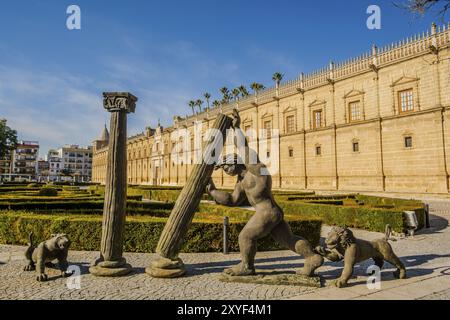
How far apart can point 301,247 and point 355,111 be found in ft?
81.0

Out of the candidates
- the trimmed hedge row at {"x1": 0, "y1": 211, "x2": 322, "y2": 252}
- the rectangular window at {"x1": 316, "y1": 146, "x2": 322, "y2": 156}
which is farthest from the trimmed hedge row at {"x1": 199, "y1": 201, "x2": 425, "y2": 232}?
the rectangular window at {"x1": 316, "y1": 146, "x2": 322, "y2": 156}

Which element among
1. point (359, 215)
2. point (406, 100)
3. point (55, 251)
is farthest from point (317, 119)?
point (55, 251)

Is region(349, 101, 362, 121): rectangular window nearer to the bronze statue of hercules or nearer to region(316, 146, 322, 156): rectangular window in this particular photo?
region(316, 146, 322, 156): rectangular window

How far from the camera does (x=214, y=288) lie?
15.5 ft

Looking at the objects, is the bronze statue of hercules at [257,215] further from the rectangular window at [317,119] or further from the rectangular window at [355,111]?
the rectangular window at [317,119]

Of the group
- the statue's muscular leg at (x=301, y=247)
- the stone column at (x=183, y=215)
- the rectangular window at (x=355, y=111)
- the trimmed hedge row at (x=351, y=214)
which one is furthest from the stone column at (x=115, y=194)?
the rectangular window at (x=355, y=111)

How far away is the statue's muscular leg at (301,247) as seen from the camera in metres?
4.96

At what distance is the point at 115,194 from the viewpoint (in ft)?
18.5

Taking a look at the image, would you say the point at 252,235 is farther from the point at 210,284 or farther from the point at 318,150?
the point at 318,150

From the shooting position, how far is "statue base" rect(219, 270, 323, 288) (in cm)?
480

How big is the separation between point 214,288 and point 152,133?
203 feet

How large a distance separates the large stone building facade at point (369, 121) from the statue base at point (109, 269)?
22.0 meters

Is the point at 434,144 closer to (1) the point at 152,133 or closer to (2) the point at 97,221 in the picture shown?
(2) the point at 97,221
